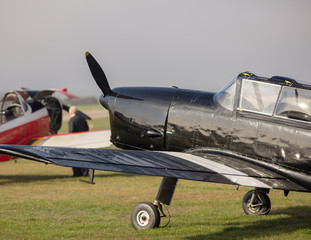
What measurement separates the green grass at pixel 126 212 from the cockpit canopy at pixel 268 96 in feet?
6.00

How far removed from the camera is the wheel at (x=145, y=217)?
754 cm

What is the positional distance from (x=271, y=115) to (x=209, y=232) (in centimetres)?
199

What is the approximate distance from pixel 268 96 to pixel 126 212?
3.63 m

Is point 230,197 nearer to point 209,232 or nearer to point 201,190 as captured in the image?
point 201,190

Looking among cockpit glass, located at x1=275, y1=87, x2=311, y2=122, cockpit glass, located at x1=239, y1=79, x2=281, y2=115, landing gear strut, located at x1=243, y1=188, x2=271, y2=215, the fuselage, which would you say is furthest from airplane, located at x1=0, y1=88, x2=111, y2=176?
cockpit glass, located at x1=275, y1=87, x2=311, y2=122

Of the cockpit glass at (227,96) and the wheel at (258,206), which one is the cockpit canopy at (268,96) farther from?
the wheel at (258,206)

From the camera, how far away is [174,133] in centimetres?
816

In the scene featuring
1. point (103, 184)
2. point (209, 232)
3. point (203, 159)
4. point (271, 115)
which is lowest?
point (103, 184)

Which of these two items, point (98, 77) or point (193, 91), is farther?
point (98, 77)

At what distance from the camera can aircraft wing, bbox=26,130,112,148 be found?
15266 mm

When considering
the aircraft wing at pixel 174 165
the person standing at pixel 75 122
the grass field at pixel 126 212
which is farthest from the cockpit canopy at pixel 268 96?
the person standing at pixel 75 122

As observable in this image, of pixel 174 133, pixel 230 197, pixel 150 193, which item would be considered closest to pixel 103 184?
pixel 150 193

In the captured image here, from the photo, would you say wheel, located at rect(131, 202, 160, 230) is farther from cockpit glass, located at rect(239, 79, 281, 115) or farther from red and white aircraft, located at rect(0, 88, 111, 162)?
red and white aircraft, located at rect(0, 88, 111, 162)

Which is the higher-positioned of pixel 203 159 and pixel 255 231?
pixel 203 159
